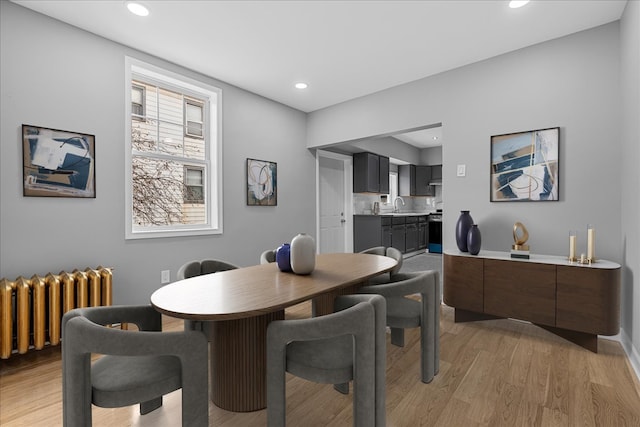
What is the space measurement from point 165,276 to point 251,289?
219 cm

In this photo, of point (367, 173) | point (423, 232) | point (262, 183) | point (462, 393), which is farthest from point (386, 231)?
point (462, 393)

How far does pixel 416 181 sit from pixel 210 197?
5497 mm

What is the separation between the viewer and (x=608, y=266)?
2.34 meters

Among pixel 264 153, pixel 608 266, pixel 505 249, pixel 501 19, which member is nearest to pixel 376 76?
pixel 501 19

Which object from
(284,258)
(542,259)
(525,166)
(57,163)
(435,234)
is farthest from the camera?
(435,234)

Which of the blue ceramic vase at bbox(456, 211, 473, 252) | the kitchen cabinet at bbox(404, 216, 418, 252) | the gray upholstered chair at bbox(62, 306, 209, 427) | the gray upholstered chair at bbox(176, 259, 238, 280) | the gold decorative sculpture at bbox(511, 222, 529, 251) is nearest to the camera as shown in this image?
the gray upholstered chair at bbox(62, 306, 209, 427)

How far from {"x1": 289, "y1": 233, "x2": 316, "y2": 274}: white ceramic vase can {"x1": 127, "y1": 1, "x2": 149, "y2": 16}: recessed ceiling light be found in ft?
7.26

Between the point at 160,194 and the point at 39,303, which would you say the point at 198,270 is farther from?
the point at 160,194

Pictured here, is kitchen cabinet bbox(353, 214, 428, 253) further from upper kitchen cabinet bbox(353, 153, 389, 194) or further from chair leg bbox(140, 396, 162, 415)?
chair leg bbox(140, 396, 162, 415)

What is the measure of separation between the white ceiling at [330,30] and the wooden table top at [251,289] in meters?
2.01

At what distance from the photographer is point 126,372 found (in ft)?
4.06

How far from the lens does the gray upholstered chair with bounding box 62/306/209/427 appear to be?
111 cm

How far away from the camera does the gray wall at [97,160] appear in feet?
7.82

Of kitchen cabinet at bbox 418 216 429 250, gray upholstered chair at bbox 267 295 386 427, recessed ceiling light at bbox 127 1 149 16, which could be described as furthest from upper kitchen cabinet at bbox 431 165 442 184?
gray upholstered chair at bbox 267 295 386 427
